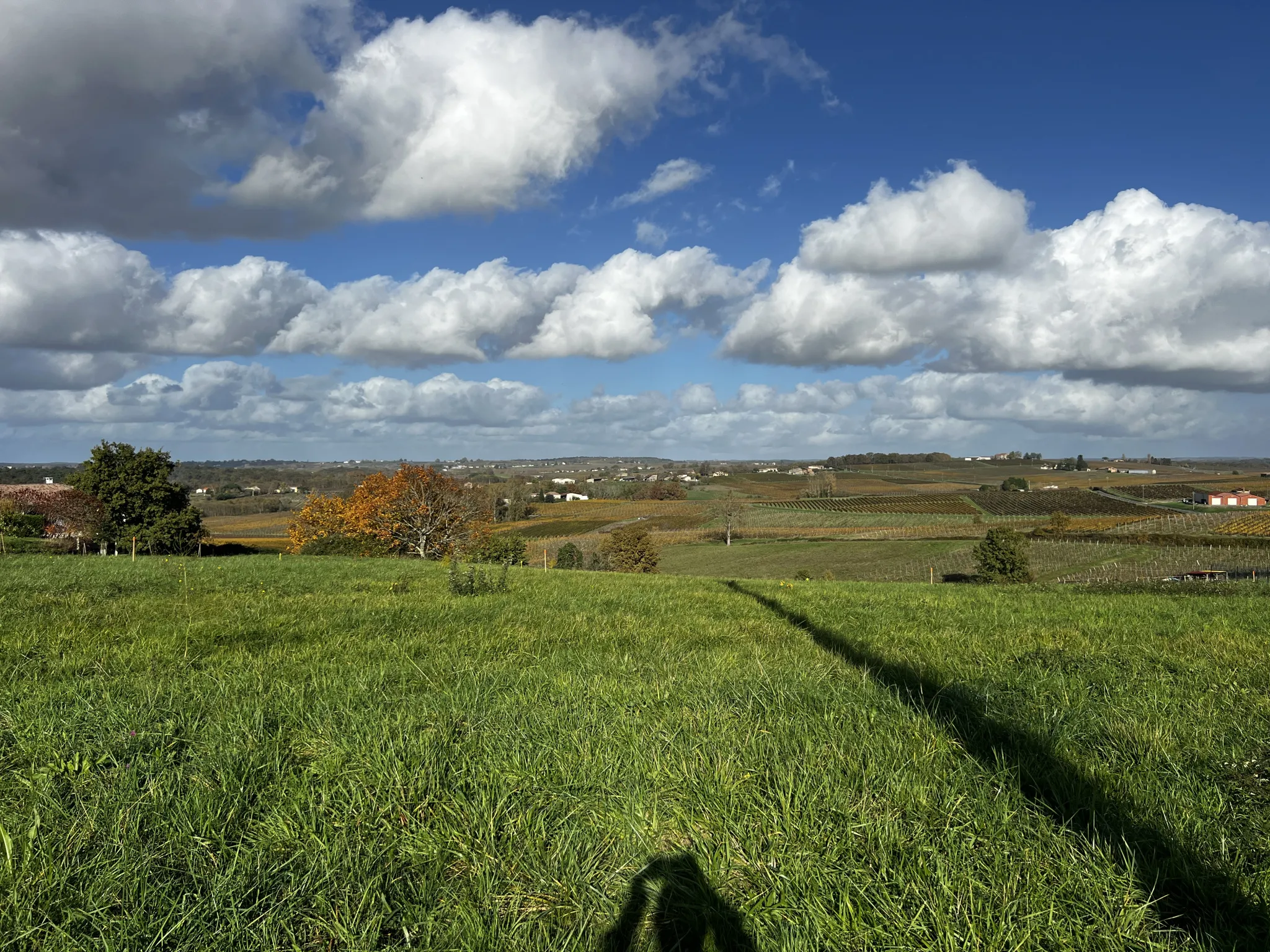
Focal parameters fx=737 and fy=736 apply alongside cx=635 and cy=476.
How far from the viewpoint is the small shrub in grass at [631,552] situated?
63.9 m

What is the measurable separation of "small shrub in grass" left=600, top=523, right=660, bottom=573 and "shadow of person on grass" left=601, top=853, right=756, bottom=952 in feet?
197

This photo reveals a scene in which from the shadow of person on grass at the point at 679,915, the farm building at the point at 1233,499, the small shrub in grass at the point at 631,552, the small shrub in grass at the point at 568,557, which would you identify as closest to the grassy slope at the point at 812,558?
the small shrub in grass at the point at 631,552

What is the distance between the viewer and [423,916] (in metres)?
2.76

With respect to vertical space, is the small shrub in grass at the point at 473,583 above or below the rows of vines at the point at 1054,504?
above

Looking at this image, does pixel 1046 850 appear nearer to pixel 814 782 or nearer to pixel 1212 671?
pixel 814 782

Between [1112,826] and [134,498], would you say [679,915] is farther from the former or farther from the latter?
[134,498]

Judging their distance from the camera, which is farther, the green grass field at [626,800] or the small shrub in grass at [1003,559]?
the small shrub in grass at [1003,559]

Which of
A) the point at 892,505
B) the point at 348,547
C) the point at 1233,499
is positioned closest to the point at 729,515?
the point at 892,505

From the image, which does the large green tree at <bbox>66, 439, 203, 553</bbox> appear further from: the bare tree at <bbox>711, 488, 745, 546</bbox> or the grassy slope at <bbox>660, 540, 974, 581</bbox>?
the bare tree at <bbox>711, 488, 745, 546</bbox>

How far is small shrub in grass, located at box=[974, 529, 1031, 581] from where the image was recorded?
43938mm

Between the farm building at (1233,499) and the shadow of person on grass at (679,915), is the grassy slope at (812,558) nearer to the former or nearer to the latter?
the farm building at (1233,499)

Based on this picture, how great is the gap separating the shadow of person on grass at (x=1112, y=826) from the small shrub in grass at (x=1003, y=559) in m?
43.2

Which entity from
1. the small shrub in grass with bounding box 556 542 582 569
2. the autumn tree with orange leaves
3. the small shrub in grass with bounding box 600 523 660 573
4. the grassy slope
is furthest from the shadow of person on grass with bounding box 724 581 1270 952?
the small shrub in grass with bounding box 600 523 660 573

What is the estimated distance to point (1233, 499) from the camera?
10219 cm
